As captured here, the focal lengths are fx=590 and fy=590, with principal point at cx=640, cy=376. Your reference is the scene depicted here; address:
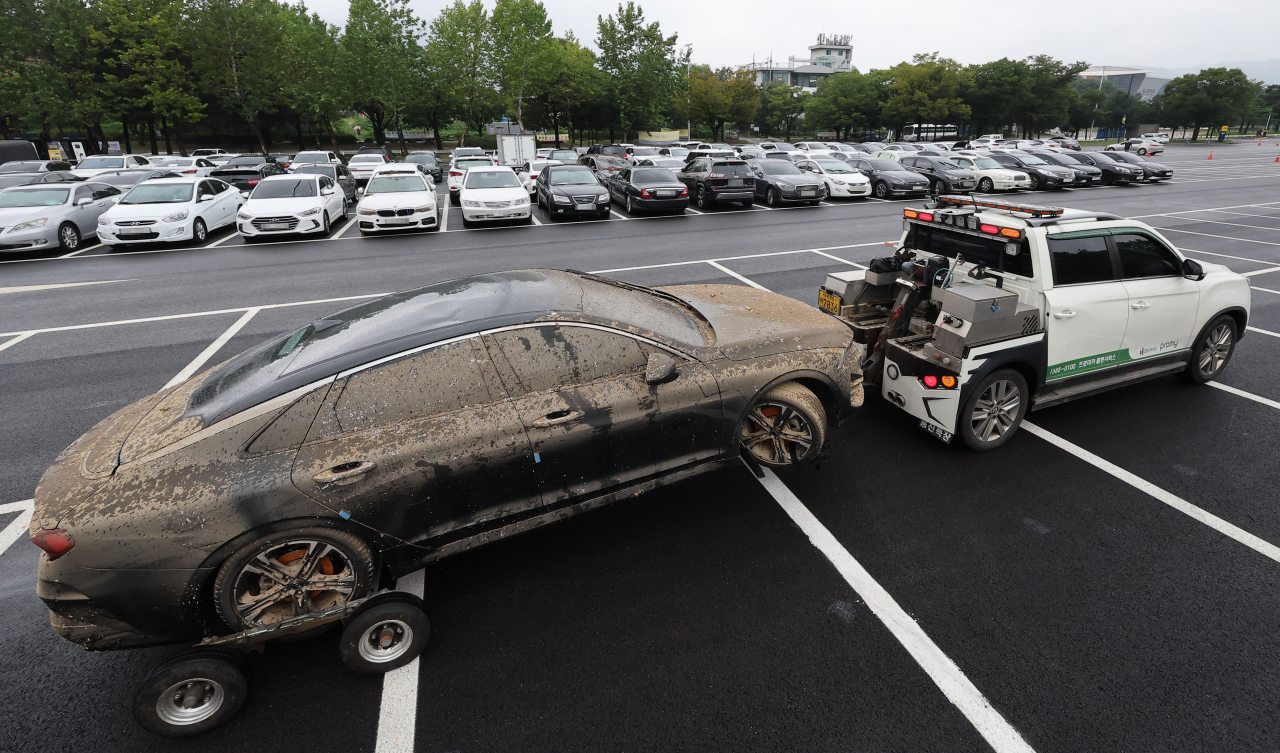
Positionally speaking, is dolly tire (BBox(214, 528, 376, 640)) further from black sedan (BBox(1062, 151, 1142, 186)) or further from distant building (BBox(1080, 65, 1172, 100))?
distant building (BBox(1080, 65, 1172, 100))

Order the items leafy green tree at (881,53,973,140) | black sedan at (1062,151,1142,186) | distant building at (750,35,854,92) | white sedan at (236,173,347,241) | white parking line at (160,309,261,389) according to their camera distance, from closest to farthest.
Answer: white parking line at (160,309,261,389) < white sedan at (236,173,347,241) < black sedan at (1062,151,1142,186) < leafy green tree at (881,53,973,140) < distant building at (750,35,854,92)

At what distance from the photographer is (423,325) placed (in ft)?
11.6

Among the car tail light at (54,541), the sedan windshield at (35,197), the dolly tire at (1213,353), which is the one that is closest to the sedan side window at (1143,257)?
the dolly tire at (1213,353)

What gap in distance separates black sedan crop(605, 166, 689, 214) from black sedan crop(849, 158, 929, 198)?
8316 millimetres

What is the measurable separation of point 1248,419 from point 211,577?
26.9 feet

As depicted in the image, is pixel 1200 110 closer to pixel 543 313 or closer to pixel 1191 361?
pixel 1191 361

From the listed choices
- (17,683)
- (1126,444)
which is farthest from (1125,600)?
(17,683)

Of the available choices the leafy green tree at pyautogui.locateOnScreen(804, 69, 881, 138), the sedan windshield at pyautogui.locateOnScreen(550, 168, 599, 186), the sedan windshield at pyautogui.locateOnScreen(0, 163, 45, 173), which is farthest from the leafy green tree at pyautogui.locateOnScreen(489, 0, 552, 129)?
the leafy green tree at pyautogui.locateOnScreen(804, 69, 881, 138)

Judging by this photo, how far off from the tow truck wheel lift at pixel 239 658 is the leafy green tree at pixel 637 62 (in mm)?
51924

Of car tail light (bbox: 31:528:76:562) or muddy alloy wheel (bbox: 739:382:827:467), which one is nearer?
car tail light (bbox: 31:528:76:562)

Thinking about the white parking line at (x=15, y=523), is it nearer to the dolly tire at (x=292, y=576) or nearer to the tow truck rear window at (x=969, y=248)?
the dolly tire at (x=292, y=576)

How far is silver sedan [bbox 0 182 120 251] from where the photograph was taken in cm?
1267

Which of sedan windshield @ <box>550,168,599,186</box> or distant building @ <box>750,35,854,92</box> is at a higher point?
distant building @ <box>750,35,854,92</box>

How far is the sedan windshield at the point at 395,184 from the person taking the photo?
16.0 m
